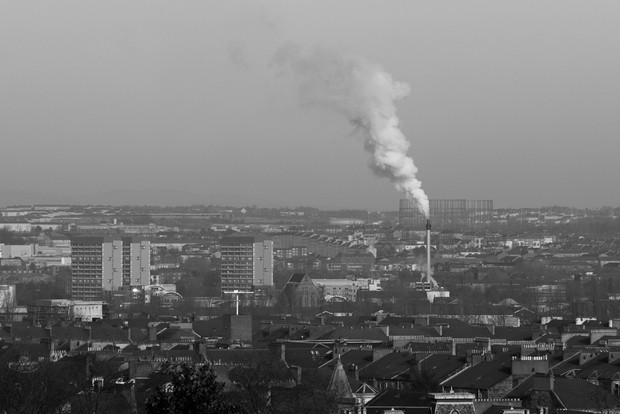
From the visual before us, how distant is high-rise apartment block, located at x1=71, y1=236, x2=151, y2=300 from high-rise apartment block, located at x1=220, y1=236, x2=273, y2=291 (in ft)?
15.2

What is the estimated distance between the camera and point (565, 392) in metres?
46.2

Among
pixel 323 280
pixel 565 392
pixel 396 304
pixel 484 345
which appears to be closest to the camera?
pixel 565 392

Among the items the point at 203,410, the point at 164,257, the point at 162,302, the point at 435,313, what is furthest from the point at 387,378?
the point at 164,257

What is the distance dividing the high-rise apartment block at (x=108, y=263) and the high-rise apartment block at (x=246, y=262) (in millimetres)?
4621

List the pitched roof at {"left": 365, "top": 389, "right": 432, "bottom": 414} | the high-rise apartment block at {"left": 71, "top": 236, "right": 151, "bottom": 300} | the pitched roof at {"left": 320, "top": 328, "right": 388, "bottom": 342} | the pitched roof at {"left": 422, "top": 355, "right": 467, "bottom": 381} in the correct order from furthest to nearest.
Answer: the high-rise apartment block at {"left": 71, "top": 236, "right": 151, "bottom": 300}, the pitched roof at {"left": 320, "top": 328, "right": 388, "bottom": 342}, the pitched roof at {"left": 422, "top": 355, "right": 467, "bottom": 381}, the pitched roof at {"left": 365, "top": 389, "right": 432, "bottom": 414}

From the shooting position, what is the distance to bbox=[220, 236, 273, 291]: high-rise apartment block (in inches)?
5684

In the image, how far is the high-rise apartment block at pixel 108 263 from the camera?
137 metres

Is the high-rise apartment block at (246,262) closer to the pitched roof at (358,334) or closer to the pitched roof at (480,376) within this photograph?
the pitched roof at (358,334)

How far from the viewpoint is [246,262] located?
147500 mm

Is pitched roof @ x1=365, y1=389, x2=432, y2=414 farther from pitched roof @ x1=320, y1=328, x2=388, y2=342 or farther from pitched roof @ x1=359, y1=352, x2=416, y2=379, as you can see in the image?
pitched roof @ x1=320, y1=328, x2=388, y2=342

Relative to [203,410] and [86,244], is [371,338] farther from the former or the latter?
[86,244]

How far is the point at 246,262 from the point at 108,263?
903cm

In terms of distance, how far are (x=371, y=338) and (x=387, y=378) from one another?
16.3 m

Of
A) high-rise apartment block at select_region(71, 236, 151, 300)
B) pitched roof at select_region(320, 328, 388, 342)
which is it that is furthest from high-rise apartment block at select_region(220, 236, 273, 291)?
pitched roof at select_region(320, 328, 388, 342)
